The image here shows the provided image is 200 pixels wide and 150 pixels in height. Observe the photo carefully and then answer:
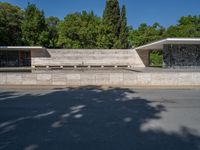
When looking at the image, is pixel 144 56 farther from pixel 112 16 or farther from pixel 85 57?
pixel 112 16

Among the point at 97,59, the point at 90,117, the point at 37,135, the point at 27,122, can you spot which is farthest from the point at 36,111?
the point at 97,59

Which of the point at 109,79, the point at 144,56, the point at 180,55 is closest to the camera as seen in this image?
the point at 109,79

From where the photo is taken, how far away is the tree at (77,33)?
39.1m

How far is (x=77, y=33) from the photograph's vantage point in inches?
1545

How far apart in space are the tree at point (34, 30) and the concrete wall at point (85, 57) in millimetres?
6604

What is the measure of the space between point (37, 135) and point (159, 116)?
3.37 meters

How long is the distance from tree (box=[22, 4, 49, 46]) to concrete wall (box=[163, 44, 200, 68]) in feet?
69.9

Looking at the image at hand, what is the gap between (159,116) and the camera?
6.01 meters

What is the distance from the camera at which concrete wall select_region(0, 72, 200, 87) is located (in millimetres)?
12781

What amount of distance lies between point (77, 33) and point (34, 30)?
7.58 m

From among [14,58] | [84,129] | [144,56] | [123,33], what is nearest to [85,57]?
[144,56]

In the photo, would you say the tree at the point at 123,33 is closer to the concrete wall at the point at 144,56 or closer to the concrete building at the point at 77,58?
the concrete wall at the point at 144,56

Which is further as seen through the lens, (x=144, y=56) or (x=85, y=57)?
(x=144, y=56)

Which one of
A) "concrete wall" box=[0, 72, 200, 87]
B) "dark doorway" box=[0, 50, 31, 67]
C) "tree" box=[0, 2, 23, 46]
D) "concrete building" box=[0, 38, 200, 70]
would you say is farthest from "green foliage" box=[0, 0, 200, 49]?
"concrete wall" box=[0, 72, 200, 87]
